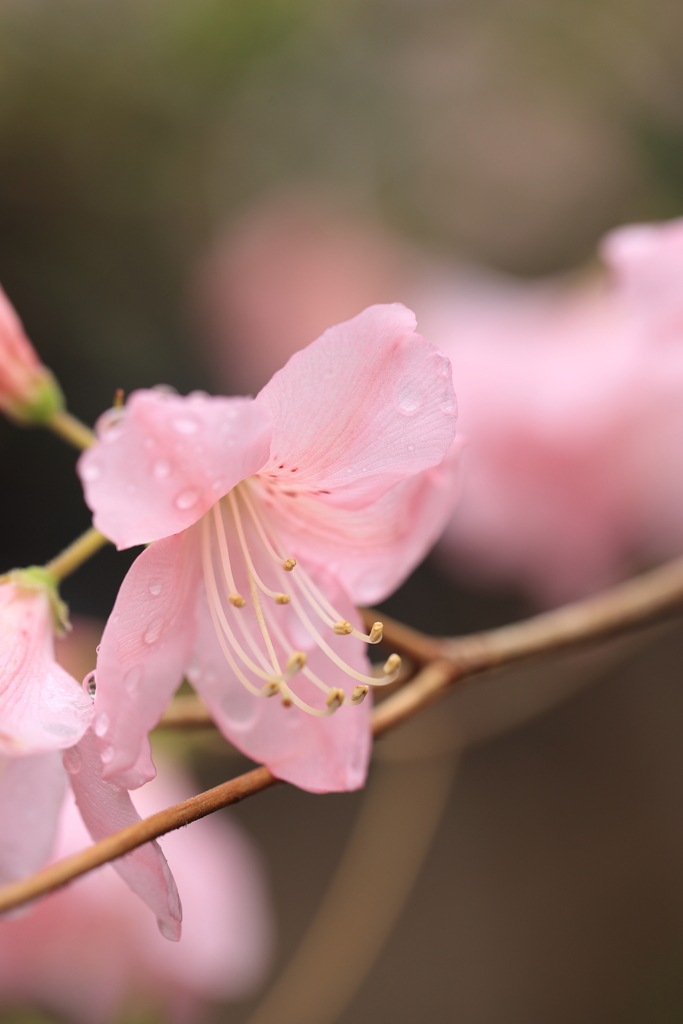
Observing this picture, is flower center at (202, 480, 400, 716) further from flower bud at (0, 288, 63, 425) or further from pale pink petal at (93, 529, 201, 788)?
flower bud at (0, 288, 63, 425)

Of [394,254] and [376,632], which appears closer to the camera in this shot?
[376,632]

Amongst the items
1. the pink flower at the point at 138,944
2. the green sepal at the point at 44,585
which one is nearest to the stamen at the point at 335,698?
the green sepal at the point at 44,585

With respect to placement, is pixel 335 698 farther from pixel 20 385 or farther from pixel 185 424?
pixel 20 385

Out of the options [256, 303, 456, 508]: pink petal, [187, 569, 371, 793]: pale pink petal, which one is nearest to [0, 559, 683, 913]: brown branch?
[187, 569, 371, 793]: pale pink petal

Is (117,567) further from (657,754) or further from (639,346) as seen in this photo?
(657,754)

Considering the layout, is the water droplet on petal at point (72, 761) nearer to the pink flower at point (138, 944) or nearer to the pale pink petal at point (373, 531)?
the pale pink petal at point (373, 531)

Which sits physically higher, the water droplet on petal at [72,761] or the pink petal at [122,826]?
the water droplet on petal at [72,761]

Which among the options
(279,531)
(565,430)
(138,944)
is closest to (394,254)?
(565,430)
